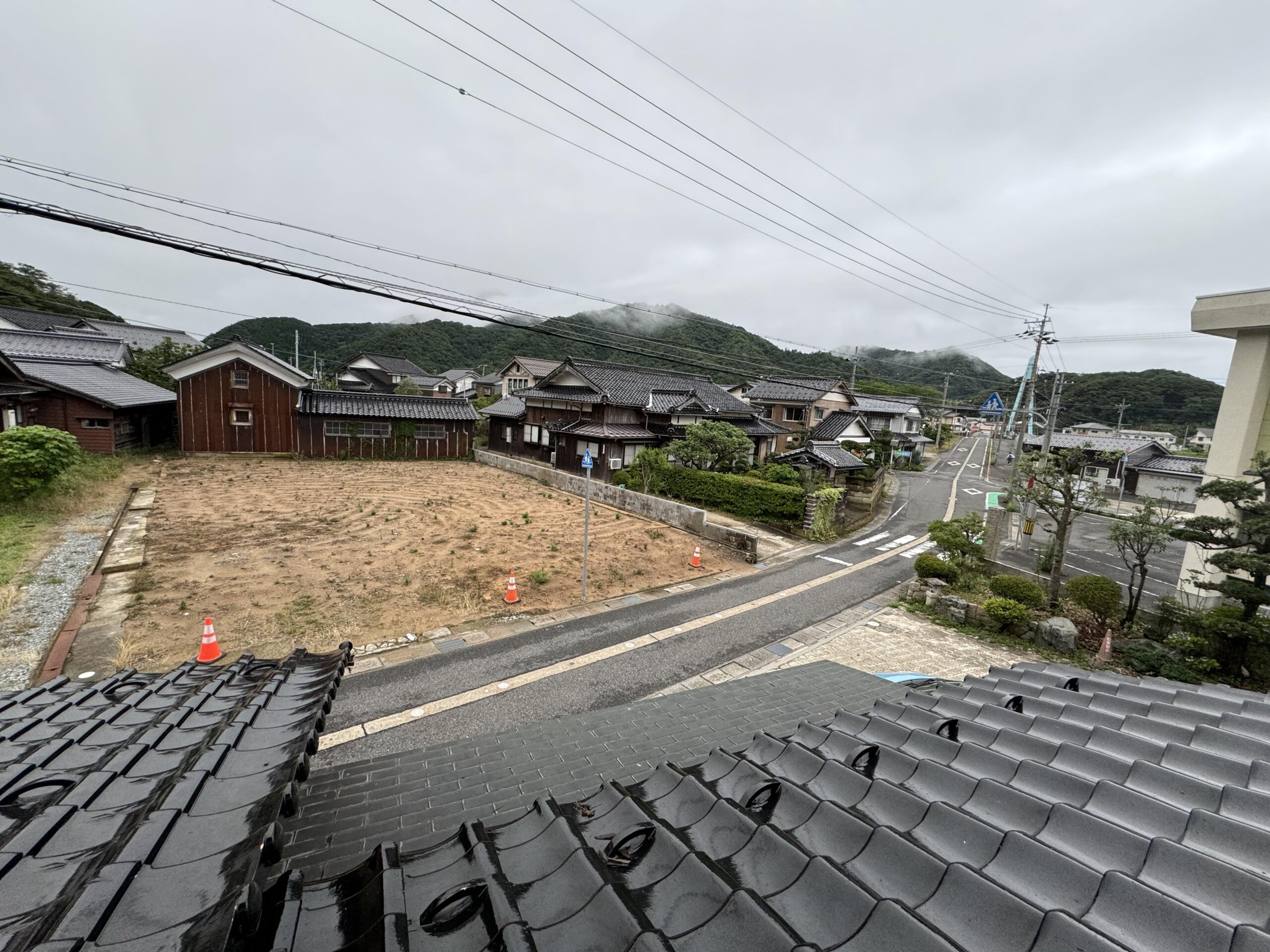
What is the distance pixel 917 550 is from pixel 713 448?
8.65 metres

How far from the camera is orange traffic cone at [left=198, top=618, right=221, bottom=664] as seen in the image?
7773mm

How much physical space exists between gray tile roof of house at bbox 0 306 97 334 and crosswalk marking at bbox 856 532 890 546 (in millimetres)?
51672

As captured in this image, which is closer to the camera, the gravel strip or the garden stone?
the gravel strip

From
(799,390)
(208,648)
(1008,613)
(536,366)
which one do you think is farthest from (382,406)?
(799,390)

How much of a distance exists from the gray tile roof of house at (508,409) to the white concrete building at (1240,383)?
1198 inches

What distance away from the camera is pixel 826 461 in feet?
80.1

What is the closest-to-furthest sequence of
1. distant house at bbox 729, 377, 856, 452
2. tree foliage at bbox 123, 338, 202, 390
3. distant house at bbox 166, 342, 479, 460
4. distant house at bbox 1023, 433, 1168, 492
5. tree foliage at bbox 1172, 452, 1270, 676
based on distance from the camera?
tree foliage at bbox 1172, 452, 1270, 676
distant house at bbox 166, 342, 479, 460
distant house at bbox 1023, 433, 1168, 492
tree foliage at bbox 123, 338, 202, 390
distant house at bbox 729, 377, 856, 452

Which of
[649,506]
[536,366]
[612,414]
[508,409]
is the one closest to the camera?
[649,506]

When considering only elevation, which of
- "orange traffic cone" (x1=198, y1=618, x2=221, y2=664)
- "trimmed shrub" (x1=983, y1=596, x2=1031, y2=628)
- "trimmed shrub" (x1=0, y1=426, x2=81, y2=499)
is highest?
"trimmed shrub" (x1=0, y1=426, x2=81, y2=499)

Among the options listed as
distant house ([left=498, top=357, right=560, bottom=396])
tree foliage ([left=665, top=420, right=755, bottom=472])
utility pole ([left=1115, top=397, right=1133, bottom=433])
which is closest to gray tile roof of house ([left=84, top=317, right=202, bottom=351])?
distant house ([left=498, top=357, right=560, bottom=396])

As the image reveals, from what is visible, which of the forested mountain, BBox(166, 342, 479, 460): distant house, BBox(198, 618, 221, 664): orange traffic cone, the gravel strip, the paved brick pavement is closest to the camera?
the gravel strip

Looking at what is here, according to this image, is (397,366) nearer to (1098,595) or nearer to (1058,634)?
(1058,634)

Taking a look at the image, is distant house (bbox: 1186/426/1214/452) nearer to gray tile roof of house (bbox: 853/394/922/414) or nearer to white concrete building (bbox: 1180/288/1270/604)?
gray tile roof of house (bbox: 853/394/922/414)

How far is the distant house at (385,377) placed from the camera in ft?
184
